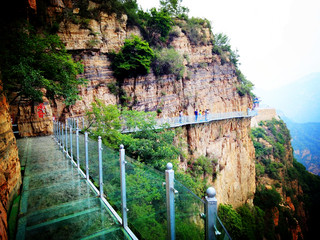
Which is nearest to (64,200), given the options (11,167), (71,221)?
(71,221)

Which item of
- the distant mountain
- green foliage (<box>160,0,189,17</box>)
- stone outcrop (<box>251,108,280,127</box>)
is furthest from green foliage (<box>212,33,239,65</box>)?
the distant mountain

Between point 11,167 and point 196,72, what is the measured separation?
21302 mm

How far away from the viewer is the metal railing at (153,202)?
1868 mm

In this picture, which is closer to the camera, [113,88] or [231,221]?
[231,221]

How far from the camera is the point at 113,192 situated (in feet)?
11.7

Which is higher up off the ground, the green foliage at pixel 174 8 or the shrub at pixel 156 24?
the green foliage at pixel 174 8

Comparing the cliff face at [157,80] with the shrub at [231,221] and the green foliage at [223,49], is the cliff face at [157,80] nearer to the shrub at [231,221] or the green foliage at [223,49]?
the green foliage at [223,49]

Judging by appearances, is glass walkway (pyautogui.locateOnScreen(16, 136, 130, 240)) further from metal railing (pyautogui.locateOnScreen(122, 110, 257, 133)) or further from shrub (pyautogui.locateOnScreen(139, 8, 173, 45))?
shrub (pyautogui.locateOnScreen(139, 8, 173, 45))

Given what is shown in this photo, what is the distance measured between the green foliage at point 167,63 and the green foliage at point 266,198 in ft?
71.5

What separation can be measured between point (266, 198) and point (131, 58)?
27612mm

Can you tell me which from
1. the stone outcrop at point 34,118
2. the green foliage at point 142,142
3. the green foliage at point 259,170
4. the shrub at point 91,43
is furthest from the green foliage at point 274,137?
the stone outcrop at point 34,118

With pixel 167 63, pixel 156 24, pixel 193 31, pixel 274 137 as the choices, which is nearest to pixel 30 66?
pixel 167 63

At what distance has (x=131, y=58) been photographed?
1722cm

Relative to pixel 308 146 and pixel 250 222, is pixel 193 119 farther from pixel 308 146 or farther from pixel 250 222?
pixel 308 146
